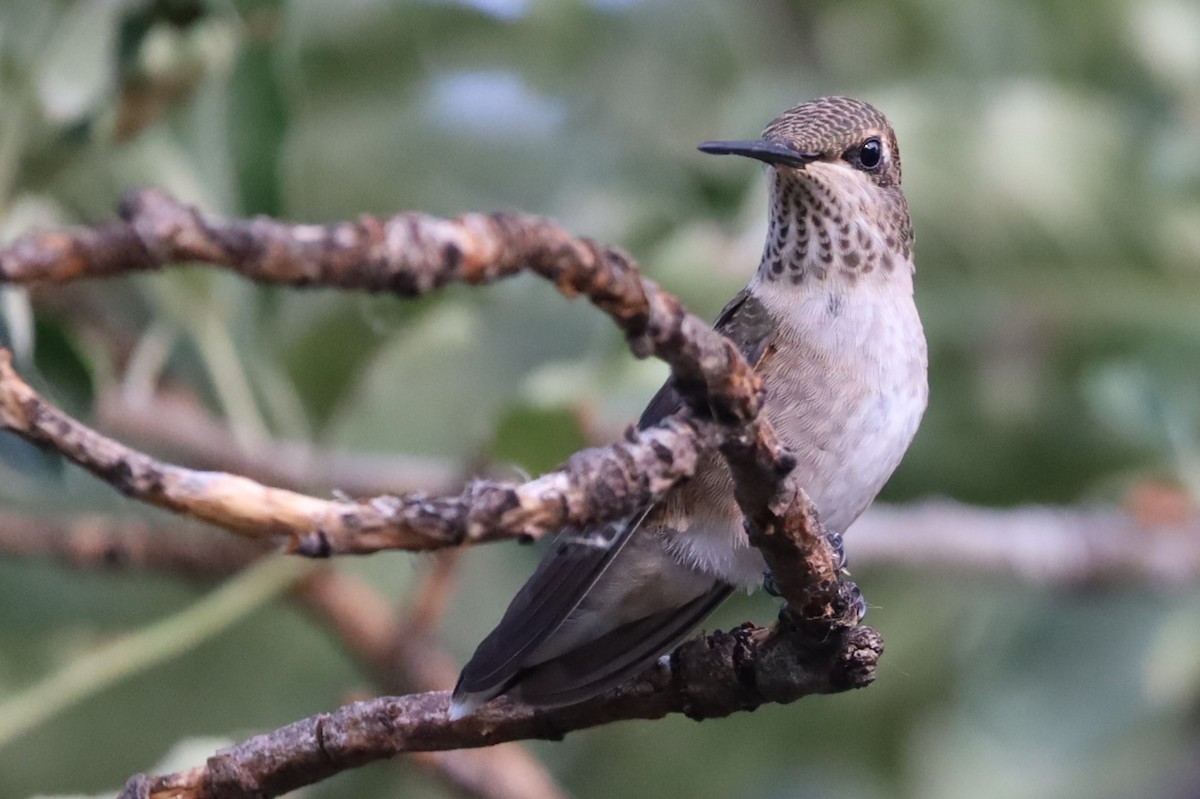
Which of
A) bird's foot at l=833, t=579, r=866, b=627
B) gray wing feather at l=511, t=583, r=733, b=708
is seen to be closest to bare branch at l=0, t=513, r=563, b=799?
gray wing feather at l=511, t=583, r=733, b=708

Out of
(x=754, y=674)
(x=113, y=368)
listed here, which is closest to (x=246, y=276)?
(x=754, y=674)

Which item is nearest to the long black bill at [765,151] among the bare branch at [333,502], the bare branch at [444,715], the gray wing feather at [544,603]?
the gray wing feather at [544,603]

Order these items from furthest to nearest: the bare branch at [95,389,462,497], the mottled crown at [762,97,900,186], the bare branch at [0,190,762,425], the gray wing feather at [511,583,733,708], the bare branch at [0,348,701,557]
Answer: the bare branch at [95,389,462,497]
the mottled crown at [762,97,900,186]
the gray wing feather at [511,583,733,708]
the bare branch at [0,348,701,557]
the bare branch at [0,190,762,425]

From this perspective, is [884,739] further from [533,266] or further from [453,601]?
[533,266]

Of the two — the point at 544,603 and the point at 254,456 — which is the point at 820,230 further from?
the point at 254,456

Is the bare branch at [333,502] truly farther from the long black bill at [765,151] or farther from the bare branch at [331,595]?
the bare branch at [331,595]

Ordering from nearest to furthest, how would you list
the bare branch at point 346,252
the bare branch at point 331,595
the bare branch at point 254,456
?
the bare branch at point 346,252 → the bare branch at point 331,595 → the bare branch at point 254,456

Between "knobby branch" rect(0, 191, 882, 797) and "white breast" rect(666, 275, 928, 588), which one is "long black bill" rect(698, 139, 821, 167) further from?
"knobby branch" rect(0, 191, 882, 797)
